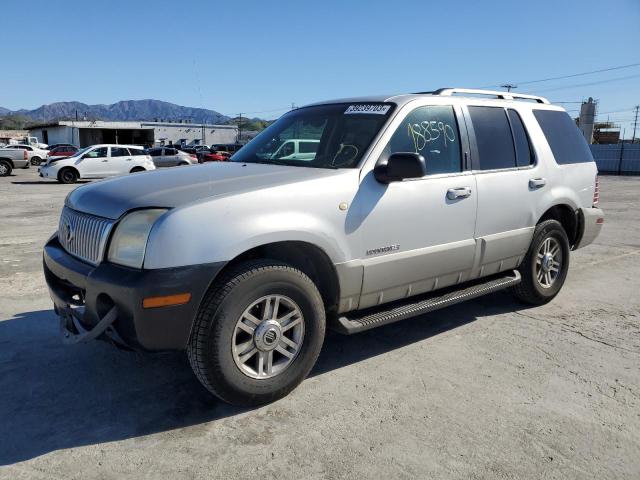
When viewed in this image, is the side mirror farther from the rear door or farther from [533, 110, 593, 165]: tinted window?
[533, 110, 593, 165]: tinted window

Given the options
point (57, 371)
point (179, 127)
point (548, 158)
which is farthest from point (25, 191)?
point (179, 127)

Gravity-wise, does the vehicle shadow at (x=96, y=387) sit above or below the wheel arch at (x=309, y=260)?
below

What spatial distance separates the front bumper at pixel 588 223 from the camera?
5.45m

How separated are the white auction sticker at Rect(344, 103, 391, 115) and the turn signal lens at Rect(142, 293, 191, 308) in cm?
200

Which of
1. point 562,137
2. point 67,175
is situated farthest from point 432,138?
point 67,175

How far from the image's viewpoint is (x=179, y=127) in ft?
243

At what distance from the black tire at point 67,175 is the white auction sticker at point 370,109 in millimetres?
20259

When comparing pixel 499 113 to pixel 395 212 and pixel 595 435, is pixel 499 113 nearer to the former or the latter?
pixel 395 212

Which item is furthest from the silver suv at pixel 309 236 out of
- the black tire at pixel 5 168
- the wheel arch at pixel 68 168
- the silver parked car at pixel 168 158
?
the black tire at pixel 5 168

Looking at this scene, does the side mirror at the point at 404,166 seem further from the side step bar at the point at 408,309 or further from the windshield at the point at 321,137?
the side step bar at the point at 408,309

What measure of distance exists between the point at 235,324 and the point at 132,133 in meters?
75.7

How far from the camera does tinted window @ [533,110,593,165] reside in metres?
5.13

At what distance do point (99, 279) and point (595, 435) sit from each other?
112 inches

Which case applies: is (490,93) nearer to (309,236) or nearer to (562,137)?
(562,137)
